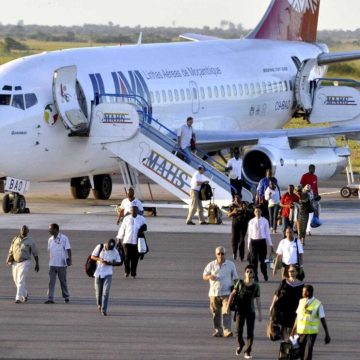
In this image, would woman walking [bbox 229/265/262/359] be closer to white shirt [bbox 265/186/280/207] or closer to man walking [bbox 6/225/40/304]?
man walking [bbox 6/225/40/304]

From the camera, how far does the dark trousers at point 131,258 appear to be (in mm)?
27828

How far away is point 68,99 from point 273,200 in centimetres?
584

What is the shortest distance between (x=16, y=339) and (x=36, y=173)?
1493 cm

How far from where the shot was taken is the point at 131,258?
1102 inches

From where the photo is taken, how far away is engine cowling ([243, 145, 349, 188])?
130ft

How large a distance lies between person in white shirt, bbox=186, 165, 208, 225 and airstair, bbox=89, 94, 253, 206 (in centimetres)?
72

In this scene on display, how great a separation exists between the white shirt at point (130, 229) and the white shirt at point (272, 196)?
7.03 meters

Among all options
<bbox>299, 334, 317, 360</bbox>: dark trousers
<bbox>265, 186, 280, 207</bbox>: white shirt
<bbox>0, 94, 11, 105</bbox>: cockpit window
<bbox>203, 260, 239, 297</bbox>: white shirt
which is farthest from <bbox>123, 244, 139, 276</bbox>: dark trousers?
<bbox>0, 94, 11, 105</bbox>: cockpit window

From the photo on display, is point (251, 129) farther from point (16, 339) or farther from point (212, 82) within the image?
point (16, 339)

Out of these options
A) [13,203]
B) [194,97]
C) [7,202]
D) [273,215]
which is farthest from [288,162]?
[7,202]

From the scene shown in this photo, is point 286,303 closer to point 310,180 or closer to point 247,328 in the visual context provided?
point 247,328

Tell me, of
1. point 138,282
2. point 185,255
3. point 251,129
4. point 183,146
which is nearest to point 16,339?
point 138,282

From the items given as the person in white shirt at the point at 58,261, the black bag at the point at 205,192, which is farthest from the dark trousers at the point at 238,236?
the black bag at the point at 205,192

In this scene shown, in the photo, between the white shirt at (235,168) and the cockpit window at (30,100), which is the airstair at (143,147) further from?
the cockpit window at (30,100)
